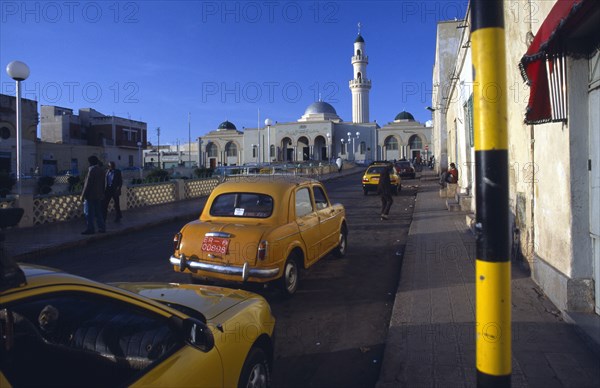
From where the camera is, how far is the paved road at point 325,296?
4.25m

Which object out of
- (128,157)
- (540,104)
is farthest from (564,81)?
(128,157)

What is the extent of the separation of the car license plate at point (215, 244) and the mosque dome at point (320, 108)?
8225 cm

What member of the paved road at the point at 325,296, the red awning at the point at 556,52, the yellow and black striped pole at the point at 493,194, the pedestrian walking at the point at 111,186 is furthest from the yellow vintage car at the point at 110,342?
the pedestrian walking at the point at 111,186

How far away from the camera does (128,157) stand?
65.8 m

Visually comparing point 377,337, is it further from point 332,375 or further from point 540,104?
point 540,104

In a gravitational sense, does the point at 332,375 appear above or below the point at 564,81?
below

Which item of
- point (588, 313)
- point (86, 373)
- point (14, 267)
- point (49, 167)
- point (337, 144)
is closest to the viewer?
point (14, 267)

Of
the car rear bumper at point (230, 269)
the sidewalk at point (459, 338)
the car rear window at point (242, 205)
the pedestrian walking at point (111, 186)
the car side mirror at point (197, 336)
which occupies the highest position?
the pedestrian walking at point (111, 186)

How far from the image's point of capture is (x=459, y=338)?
4523 mm

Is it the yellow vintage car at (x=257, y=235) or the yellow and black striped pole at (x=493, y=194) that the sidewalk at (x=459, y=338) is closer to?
the yellow vintage car at (x=257, y=235)

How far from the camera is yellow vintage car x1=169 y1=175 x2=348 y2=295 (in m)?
5.67

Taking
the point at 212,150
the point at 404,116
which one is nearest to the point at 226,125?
the point at 212,150

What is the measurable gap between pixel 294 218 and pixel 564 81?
3.76 metres

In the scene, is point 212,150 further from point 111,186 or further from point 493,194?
point 493,194
